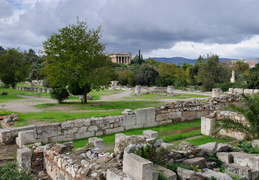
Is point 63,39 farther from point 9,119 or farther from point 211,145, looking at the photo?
point 211,145

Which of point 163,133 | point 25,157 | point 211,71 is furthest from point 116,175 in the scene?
point 211,71

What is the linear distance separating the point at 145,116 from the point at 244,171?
23.2 ft

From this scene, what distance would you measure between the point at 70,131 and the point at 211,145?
6.01 metres

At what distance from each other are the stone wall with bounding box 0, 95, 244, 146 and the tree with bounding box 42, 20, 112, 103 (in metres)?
6.33

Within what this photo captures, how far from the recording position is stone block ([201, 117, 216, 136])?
10961mm

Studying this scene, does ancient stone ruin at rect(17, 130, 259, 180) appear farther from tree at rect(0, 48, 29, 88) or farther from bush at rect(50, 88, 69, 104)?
tree at rect(0, 48, 29, 88)

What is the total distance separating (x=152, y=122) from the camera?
12914 millimetres

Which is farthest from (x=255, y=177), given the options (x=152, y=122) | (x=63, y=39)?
(x=63, y=39)

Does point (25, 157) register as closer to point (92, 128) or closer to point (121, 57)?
point (92, 128)

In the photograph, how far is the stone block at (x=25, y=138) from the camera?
885cm

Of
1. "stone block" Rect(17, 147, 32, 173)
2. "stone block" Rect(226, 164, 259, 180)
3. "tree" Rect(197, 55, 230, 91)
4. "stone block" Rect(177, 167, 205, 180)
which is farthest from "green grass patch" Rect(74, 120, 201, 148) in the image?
"tree" Rect(197, 55, 230, 91)

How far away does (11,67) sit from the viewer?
31.9 meters

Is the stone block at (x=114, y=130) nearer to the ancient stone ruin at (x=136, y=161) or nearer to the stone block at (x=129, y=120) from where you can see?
the stone block at (x=129, y=120)

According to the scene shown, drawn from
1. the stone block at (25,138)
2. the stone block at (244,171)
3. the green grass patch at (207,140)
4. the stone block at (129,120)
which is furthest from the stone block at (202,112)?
the stone block at (25,138)
